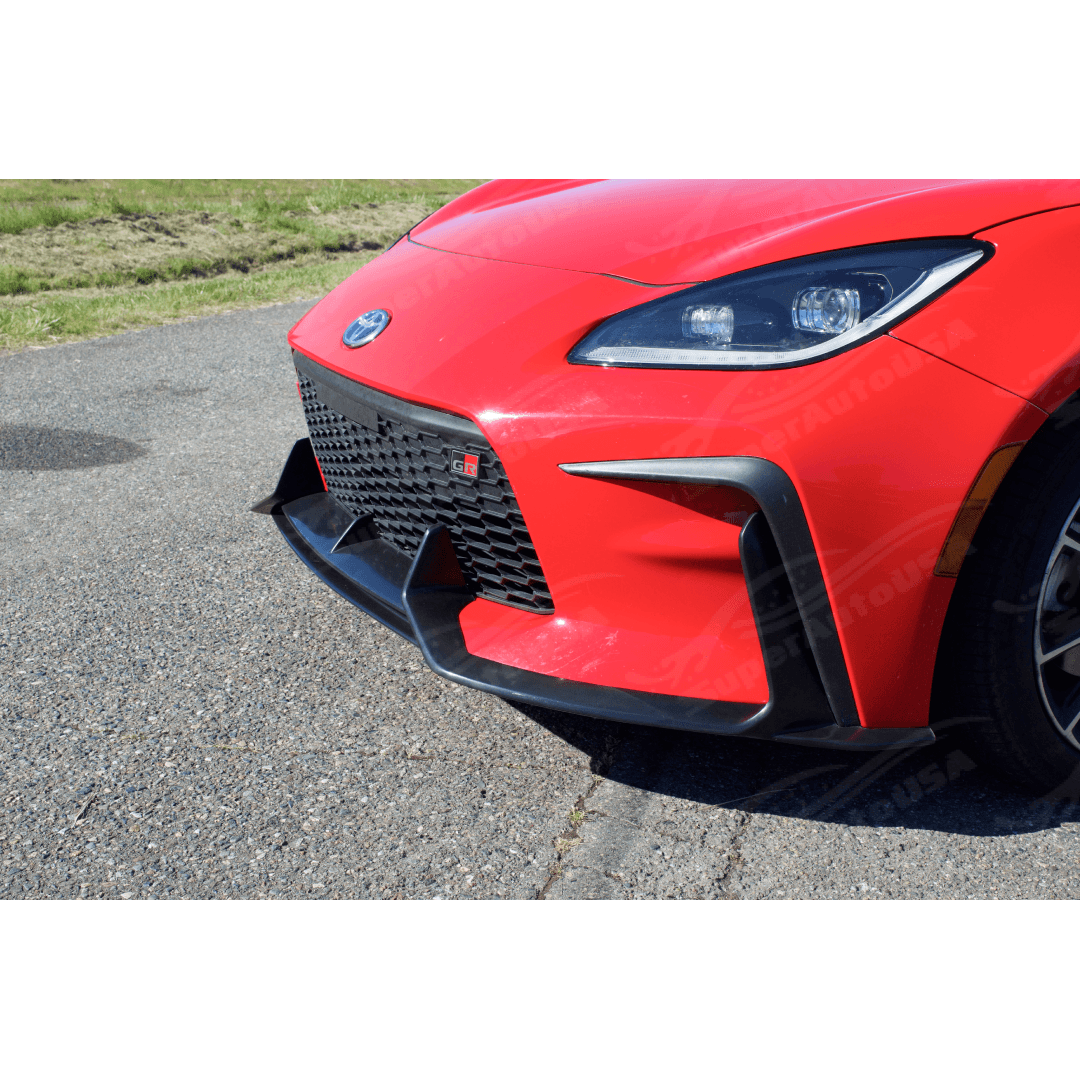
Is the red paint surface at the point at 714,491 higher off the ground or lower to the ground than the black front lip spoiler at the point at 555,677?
higher

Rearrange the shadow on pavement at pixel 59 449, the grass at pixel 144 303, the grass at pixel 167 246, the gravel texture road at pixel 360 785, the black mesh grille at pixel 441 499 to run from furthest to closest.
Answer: the grass at pixel 167 246, the grass at pixel 144 303, the shadow on pavement at pixel 59 449, the black mesh grille at pixel 441 499, the gravel texture road at pixel 360 785

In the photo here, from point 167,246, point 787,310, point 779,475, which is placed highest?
point 787,310

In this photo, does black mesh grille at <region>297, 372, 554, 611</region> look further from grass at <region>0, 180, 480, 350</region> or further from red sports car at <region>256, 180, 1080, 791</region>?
grass at <region>0, 180, 480, 350</region>

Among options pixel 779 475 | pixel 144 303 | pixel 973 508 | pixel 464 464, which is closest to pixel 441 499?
pixel 464 464

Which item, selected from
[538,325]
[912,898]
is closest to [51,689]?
[538,325]

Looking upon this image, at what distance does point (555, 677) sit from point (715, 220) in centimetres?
104

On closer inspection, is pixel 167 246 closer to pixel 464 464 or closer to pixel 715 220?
pixel 715 220

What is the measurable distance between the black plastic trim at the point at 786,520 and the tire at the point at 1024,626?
25 centimetres

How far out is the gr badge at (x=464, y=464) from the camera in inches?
73.9

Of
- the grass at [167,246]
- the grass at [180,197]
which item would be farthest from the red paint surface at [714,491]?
the grass at [180,197]

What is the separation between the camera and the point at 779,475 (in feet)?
5.36

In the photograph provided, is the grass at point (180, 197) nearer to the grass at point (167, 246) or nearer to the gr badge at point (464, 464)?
the grass at point (167, 246)

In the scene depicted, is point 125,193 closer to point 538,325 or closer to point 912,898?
point 538,325

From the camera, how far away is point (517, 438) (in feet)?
5.89
